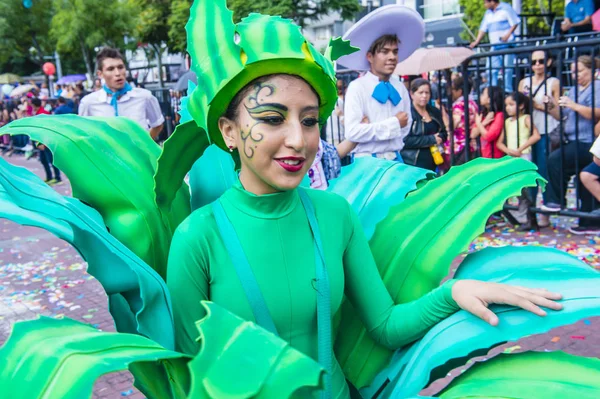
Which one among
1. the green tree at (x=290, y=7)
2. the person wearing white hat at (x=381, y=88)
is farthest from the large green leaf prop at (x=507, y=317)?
the green tree at (x=290, y=7)

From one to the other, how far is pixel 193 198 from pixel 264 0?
21961 mm

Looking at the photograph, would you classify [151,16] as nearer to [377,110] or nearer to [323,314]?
[377,110]

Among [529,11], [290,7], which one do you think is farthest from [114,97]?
[529,11]

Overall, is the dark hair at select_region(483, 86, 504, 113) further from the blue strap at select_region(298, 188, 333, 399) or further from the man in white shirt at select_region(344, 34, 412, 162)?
the blue strap at select_region(298, 188, 333, 399)

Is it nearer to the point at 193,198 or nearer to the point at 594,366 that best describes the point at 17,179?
the point at 193,198

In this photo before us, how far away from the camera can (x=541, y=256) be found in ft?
4.79

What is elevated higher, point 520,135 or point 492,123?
point 492,123

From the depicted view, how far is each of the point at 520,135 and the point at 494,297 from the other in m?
5.25

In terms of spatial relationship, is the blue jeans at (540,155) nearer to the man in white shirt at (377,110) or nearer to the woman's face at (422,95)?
the woman's face at (422,95)

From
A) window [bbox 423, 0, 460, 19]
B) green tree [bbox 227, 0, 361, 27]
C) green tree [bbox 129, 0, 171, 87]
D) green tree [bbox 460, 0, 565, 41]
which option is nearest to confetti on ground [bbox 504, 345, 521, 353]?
green tree [bbox 460, 0, 565, 41]

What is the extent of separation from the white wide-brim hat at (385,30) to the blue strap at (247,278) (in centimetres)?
282

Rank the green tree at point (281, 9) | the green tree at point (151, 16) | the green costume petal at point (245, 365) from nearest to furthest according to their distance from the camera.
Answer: the green costume petal at point (245, 365)
the green tree at point (281, 9)
the green tree at point (151, 16)

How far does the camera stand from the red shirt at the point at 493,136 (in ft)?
20.6

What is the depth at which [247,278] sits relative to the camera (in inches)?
Answer: 55.4
